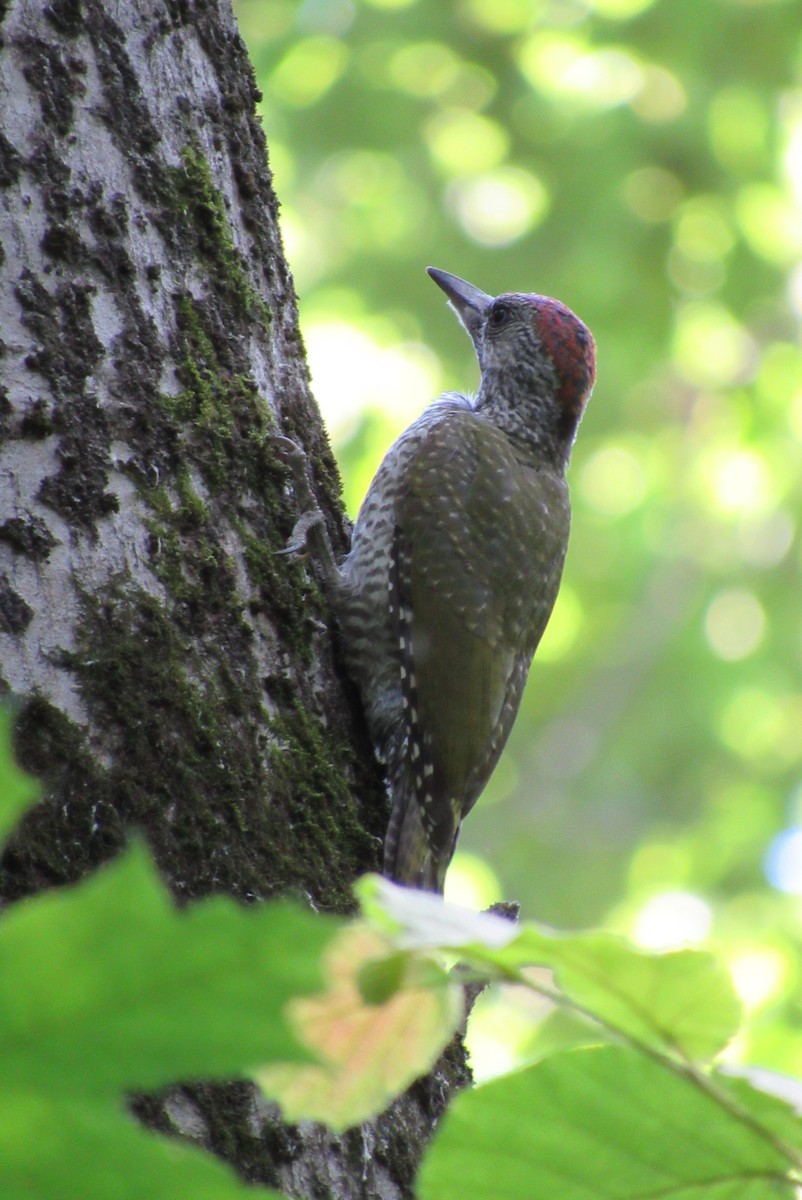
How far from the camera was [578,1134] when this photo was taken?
75 cm

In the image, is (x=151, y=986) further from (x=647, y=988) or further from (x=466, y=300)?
(x=466, y=300)

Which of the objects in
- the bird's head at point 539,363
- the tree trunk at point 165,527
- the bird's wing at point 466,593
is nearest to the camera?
the tree trunk at point 165,527

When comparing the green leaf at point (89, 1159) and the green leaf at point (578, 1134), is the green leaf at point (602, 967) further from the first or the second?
the green leaf at point (89, 1159)

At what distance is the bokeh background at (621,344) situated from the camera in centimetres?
814

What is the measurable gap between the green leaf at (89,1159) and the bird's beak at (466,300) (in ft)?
13.8

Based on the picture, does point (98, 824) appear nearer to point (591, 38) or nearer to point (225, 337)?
point (225, 337)

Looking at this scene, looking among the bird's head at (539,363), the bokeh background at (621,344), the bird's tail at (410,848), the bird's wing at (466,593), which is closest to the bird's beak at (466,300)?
the bird's head at (539,363)

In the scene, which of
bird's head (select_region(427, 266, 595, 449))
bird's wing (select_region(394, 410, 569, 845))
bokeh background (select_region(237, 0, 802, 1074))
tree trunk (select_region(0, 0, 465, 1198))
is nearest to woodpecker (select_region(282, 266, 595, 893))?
bird's wing (select_region(394, 410, 569, 845))

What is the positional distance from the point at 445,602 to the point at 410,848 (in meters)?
0.80

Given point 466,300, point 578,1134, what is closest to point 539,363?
point 466,300

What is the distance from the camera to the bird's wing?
124 inches

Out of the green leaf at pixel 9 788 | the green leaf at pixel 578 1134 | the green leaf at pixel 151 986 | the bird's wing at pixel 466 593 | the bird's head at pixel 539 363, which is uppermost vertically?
the bird's head at pixel 539 363

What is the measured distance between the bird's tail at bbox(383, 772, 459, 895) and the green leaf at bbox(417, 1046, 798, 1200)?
164cm

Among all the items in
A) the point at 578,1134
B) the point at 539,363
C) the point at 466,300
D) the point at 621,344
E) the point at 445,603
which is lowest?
the point at 578,1134
